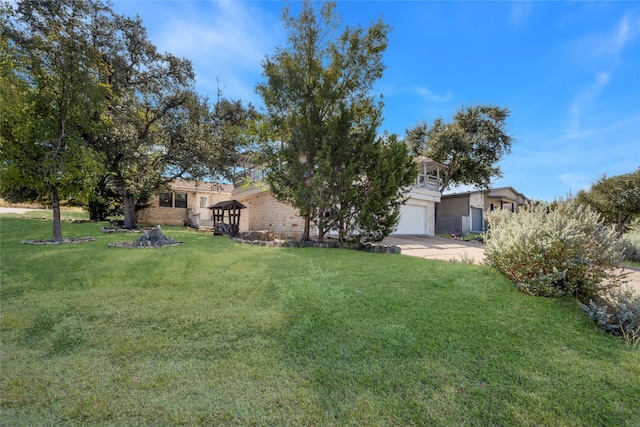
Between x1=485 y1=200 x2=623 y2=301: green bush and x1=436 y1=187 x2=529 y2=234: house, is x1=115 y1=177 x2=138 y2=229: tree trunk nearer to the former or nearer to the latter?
x1=485 y1=200 x2=623 y2=301: green bush

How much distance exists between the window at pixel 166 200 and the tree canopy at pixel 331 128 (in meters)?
16.0

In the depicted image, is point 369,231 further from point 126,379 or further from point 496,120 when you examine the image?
point 496,120

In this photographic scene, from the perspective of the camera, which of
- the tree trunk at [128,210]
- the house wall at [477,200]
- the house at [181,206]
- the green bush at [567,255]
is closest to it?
the green bush at [567,255]

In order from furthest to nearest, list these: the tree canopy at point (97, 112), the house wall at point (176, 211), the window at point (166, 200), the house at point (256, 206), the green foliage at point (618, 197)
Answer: the window at point (166, 200)
the house wall at point (176, 211)
the green foliage at point (618, 197)
the house at point (256, 206)
the tree canopy at point (97, 112)

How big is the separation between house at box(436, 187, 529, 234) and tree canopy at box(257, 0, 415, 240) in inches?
595


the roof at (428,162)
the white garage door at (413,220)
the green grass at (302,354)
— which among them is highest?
the roof at (428,162)

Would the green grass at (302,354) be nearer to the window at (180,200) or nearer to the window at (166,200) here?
the window at (166,200)

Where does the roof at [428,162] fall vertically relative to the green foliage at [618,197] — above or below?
above

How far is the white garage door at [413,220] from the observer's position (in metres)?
17.4

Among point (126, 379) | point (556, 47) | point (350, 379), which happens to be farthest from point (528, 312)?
point (556, 47)

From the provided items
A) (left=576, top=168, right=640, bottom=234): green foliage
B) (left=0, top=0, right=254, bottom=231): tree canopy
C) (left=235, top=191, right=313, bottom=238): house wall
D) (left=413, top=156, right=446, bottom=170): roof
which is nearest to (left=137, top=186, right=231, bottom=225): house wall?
(left=0, top=0, right=254, bottom=231): tree canopy

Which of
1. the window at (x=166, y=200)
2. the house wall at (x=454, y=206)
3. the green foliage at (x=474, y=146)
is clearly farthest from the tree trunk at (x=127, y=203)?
the house wall at (x=454, y=206)

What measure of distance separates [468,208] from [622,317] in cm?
2080

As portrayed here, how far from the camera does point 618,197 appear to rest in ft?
63.8
